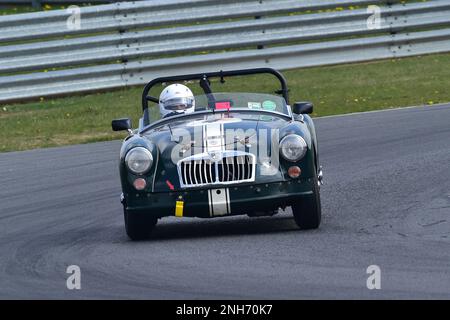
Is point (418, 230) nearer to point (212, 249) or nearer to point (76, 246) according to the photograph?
point (212, 249)

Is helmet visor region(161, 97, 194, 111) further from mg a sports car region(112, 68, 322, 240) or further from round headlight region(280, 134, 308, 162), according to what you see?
round headlight region(280, 134, 308, 162)

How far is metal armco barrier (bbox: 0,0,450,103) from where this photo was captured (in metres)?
17.8

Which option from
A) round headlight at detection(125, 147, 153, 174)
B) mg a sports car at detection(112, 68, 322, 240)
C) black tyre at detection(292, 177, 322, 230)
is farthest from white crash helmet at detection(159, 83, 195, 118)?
black tyre at detection(292, 177, 322, 230)

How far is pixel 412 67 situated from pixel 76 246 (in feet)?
34.7

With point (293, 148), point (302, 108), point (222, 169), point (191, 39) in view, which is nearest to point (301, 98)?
point (191, 39)

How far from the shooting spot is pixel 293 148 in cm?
888

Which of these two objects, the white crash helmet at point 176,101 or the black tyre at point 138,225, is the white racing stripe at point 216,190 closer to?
the black tyre at point 138,225

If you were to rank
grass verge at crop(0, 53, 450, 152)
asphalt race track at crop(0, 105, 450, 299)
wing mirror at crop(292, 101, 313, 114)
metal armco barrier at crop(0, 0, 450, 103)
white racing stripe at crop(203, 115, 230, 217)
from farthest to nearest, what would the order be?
metal armco barrier at crop(0, 0, 450, 103), grass verge at crop(0, 53, 450, 152), wing mirror at crop(292, 101, 313, 114), white racing stripe at crop(203, 115, 230, 217), asphalt race track at crop(0, 105, 450, 299)

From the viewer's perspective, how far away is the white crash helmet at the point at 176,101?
32.4ft

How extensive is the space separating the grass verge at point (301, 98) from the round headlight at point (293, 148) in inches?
245

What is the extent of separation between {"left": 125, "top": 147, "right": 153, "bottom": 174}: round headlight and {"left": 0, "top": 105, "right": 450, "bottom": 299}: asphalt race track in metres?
0.53

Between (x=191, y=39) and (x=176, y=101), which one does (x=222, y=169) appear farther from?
(x=191, y=39)

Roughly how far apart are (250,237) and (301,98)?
8.13 m

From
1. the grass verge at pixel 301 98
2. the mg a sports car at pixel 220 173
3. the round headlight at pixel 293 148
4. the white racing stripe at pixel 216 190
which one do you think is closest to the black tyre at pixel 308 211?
the mg a sports car at pixel 220 173
